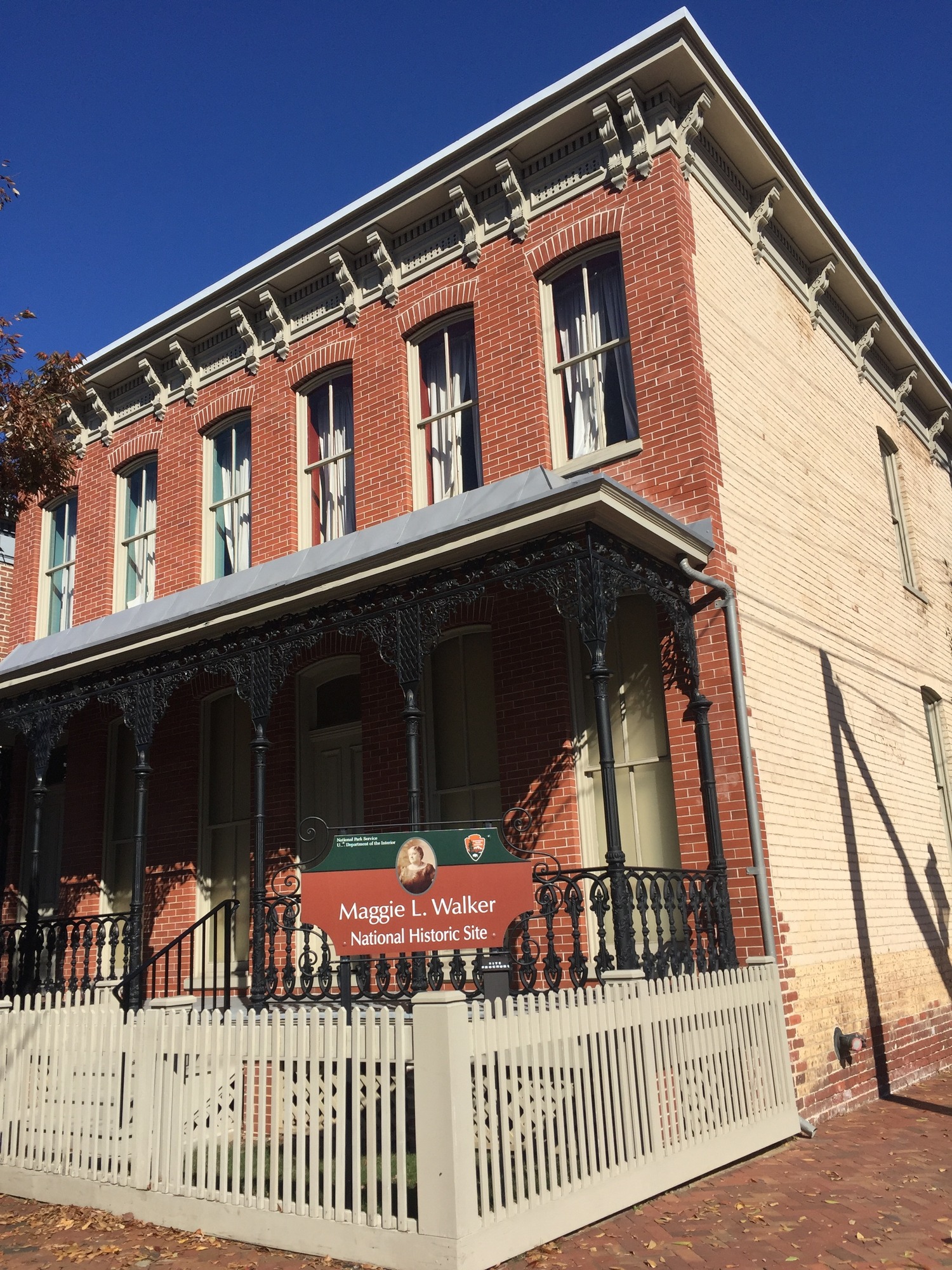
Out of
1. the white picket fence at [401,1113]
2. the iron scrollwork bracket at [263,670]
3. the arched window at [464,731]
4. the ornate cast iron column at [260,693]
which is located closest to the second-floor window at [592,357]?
the arched window at [464,731]

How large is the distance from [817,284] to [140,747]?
9.09m

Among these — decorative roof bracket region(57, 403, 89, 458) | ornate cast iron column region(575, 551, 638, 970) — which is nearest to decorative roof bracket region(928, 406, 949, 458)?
ornate cast iron column region(575, 551, 638, 970)

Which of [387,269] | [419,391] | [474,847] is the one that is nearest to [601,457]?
[419,391]

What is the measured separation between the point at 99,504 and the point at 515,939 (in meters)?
9.19

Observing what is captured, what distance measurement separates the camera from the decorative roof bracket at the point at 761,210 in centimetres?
1152

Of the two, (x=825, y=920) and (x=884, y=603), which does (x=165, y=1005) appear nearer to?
(x=825, y=920)

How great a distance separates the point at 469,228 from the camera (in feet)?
38.3

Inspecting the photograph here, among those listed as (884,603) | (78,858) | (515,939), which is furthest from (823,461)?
(78,858)

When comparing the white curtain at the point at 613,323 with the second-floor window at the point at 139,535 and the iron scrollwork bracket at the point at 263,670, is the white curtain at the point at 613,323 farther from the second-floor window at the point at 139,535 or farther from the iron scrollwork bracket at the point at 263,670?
the second-floor window at the point at 139,535

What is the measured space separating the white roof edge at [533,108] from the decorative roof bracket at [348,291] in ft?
1.39

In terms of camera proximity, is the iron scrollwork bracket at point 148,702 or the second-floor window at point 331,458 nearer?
the iron scrollwork bracket at point 148,702

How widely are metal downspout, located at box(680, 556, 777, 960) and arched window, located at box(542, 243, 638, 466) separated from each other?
2011 mm

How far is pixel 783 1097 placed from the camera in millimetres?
8000

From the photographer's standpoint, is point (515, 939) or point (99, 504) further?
point (99, 504)
